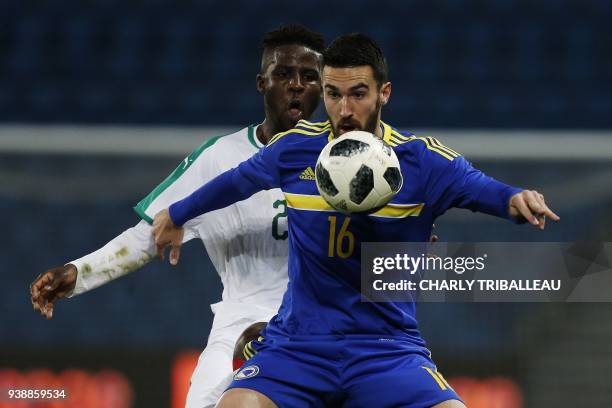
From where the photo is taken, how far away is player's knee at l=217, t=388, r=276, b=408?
3158 mm

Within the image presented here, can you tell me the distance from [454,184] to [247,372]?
863 mm

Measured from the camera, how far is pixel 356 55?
134 inches

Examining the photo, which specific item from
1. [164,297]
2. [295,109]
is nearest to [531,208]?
[295,109]

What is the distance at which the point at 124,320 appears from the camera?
5.67 metres

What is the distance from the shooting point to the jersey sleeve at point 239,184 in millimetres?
3533

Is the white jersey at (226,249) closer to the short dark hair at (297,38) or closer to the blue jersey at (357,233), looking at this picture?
the short dark hair at (297,38)

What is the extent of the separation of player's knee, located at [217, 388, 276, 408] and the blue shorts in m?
0.02

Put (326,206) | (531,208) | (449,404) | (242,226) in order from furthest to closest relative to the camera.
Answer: (242,226), (326,206), (449,404), (531,208)

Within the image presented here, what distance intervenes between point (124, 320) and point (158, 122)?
2867mm

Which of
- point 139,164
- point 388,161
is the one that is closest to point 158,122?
point 139,164

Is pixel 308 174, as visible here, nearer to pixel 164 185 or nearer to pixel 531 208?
pixel 531 208

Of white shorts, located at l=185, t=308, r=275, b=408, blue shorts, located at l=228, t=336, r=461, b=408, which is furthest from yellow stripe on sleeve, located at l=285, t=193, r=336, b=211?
white shorts, located at l=185, t=308, r=275, b=408

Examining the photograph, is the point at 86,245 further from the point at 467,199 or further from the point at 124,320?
the point at 467,199

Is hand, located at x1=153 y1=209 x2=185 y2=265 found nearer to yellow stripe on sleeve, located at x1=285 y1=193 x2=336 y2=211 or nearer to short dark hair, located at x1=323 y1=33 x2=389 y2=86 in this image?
yellow stripe on sleeve, located at x1=285 y1=193 x2=336 y2=211
